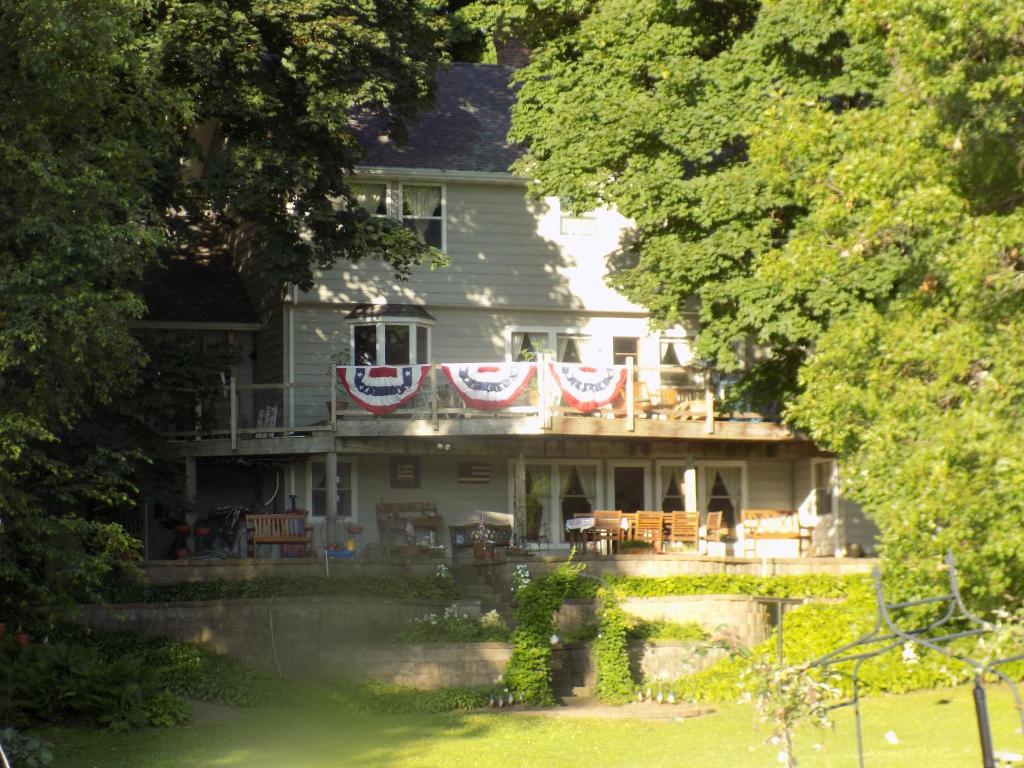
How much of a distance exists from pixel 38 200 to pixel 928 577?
11220mm

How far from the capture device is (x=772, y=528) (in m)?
33.7

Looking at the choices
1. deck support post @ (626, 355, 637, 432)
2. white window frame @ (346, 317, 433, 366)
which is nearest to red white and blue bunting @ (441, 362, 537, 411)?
deck support post @ (626, 355, 637, 432)

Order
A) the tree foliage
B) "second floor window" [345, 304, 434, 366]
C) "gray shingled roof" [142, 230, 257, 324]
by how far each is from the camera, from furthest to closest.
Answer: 1. "gray shingled roof" [142, 230, 257, 324]
2. "second floor window" [345, 304, 434, 366]
3. the tree foliage

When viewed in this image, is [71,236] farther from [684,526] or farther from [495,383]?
[684,526]

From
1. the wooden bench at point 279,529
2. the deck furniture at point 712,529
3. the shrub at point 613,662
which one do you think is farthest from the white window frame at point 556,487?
the shrub at point 613,662

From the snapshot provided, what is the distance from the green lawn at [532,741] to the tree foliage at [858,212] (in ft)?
5.84

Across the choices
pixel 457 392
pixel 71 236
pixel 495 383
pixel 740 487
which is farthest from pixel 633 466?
pixel 71 236

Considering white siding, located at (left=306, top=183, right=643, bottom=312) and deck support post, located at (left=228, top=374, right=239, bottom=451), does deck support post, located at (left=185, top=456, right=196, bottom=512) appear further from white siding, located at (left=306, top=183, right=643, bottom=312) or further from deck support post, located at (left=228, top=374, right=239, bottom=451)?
white siding, located at (left=306, top=183, right=643, bottom=312)

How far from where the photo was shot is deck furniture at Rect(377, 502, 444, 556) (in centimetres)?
2997

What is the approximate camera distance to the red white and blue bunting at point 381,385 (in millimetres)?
28906

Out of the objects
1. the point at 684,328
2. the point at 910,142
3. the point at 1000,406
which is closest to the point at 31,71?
the point at 910,142

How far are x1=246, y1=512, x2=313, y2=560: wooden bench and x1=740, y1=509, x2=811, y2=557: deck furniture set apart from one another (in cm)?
943

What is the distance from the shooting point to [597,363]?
1314 inches

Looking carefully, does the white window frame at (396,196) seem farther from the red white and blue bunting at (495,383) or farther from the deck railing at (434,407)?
the red white and blue bunting at (495,383)
